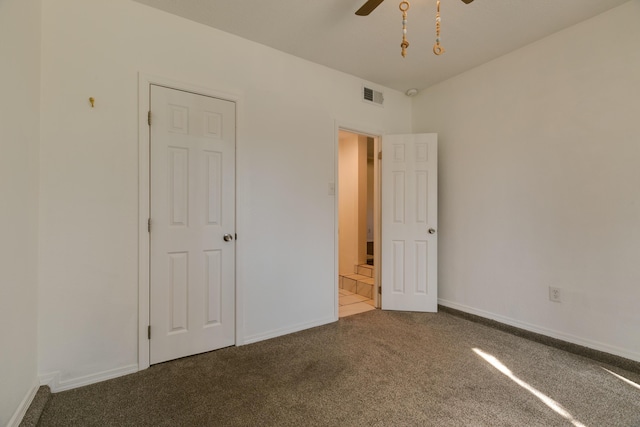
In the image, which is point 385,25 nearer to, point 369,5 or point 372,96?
point 369,5

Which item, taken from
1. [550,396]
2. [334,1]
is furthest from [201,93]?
[550,396]

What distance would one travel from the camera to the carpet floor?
1.55 m

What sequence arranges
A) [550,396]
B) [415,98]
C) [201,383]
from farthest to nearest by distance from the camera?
[415,98], [201,383], [550,396]

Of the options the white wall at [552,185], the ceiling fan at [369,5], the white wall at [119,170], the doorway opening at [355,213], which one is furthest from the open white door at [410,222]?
the ceiling fan at [369,5]

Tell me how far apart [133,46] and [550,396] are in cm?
362

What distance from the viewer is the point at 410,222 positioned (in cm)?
328

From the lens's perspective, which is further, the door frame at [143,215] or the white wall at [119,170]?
the door frame at [143,215]

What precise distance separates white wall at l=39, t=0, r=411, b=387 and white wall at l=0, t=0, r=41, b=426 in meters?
0.09

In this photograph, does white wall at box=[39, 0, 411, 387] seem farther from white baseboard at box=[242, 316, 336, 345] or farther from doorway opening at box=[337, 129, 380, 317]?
doorway opening at box=[337, 129, 380, 317]

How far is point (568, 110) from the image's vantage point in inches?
91.9

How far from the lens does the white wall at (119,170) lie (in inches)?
70.1

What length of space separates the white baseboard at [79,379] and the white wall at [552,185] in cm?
311

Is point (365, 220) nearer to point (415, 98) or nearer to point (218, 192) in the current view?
point (415, 98)

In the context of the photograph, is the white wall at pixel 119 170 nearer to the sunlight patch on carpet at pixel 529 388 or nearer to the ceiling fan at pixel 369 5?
the ceiling fan at pixel 369 5
